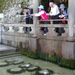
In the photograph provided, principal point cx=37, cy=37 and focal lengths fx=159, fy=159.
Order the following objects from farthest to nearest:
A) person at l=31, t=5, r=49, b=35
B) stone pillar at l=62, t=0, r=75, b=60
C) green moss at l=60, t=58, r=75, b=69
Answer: person at l=31, t=5, r=49, b=35
stone pillar at l=62, t=0, r=75, b=60
green moss at l=60, t=58, r=75, b=69

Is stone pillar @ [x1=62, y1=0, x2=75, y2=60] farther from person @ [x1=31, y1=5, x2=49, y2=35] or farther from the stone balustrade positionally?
person @ [x1=31, y1=5, x2=49, y2=35]

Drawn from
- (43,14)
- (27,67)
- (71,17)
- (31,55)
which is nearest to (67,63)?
(27,67)

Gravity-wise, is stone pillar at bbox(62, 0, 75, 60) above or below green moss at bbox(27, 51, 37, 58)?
above

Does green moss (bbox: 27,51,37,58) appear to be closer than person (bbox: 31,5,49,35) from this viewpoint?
No

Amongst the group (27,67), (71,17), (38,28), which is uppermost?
(71,17)

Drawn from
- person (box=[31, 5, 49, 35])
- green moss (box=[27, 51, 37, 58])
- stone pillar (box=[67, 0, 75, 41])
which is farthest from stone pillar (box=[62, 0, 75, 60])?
green moss (box=[27, 51, 37, 58])

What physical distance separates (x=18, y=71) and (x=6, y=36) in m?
4.58

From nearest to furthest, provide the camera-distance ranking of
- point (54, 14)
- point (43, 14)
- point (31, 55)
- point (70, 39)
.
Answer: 1. point (70, 39)
2. point (54, 14)
3. point (43, 14)
4. point (31, 55)

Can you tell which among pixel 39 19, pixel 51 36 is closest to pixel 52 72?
pixel 51 36

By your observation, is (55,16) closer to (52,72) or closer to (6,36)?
(52,72)

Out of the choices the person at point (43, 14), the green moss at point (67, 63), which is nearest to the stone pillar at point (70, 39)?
the green moss at point (67, 63)

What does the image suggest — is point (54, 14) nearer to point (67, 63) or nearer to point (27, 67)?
point (67, 63)

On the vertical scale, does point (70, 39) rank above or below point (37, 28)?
below

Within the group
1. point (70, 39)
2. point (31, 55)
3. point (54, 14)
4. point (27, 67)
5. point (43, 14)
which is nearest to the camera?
point (27, 67)
